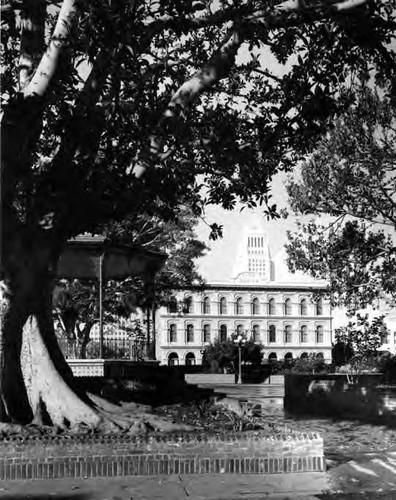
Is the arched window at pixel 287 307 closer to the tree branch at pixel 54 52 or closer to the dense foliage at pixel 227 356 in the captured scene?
the dense foliage at pixel 227 356

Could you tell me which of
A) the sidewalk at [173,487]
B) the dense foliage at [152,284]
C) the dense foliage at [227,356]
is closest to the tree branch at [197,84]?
the sidewalk at [173,487]

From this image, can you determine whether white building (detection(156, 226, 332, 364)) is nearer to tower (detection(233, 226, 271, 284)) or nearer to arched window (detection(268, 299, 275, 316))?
arched window (detection(268, 299, 275, 316))

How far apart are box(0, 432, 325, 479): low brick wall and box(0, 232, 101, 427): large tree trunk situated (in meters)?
1.26

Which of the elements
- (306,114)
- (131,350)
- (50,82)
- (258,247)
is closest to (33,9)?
(50,82)

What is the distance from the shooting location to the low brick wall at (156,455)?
7.04 metres

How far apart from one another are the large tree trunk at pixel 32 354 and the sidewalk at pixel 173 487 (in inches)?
61.0

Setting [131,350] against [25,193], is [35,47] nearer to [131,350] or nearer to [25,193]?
[25,193]

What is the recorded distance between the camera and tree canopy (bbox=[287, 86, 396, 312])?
18188mm

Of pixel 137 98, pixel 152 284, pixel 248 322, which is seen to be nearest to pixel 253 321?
pixel 248 322

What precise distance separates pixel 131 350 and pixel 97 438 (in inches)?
517

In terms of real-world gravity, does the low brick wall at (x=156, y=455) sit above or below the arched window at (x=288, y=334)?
below

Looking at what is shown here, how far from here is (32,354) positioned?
9125 mm

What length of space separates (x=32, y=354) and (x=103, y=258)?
6017 millimetres

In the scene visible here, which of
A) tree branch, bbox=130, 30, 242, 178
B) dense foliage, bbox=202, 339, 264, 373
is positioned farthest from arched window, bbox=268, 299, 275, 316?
tree branch, bbox=130, 30, 242, 178
